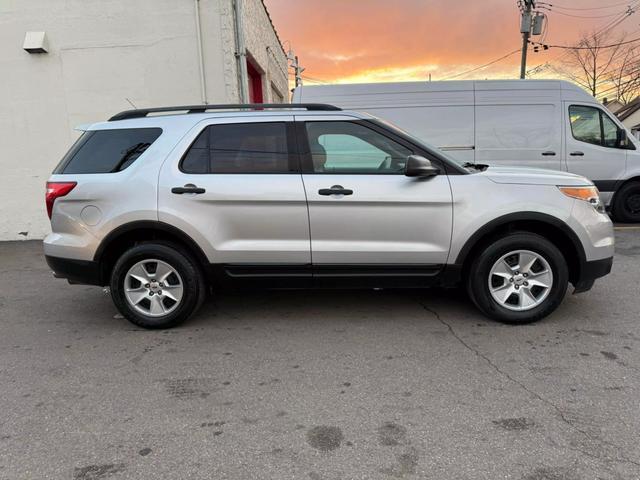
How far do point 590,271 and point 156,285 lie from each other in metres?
3.80

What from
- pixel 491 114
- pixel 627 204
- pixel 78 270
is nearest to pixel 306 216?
pixel 78 270

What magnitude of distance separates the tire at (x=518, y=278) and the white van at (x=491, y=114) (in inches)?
175

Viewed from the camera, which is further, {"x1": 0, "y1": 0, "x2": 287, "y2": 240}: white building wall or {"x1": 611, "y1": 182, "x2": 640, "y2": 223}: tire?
{"x1": 611, "y1": 182, "x2": 640, "y2": 223}: tire

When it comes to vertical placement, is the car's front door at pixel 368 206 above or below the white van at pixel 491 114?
below

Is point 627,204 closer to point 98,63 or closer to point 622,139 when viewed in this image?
point 622,139

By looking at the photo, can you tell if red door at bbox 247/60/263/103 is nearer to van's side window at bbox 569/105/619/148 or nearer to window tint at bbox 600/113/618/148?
van's side window at bbox 569/105/619/148

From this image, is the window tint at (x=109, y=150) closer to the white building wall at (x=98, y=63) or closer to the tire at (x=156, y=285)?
the tire at (x=156, y=285)

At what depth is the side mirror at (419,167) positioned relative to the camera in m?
3.91

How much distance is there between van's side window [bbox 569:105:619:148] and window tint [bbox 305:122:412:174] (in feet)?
19.2

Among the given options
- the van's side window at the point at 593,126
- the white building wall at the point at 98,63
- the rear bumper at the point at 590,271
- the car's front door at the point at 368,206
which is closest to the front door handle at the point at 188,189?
the car's front door at the point at 368,206

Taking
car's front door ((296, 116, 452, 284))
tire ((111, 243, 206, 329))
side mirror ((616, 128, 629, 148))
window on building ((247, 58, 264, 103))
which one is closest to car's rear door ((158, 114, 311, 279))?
car's front door ((296, 116, 452, 284))

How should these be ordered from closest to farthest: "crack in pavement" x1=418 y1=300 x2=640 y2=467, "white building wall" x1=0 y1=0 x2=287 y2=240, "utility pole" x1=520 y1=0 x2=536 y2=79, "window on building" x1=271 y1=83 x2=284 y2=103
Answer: "crack in pavement" x1=418 y1=300 x2=640 y2=467
"white building wall" x1=0 y1=0 x2=287 y2=240
"window on building" x1=271 y1=83 x2=284 y2=103
"utility pole" x1=520 y1=0 x2=536 y2=79

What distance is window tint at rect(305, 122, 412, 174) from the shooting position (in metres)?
4.15

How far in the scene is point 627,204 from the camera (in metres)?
9.01
